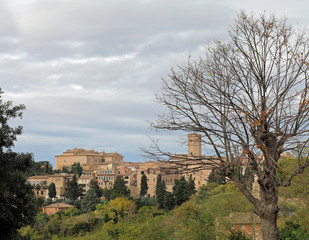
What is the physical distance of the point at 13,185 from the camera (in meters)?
13.6

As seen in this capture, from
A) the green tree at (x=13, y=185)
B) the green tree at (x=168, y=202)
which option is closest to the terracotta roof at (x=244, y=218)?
the green tree at (x=13, y=185)

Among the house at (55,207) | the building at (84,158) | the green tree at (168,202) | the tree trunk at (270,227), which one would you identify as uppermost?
the building at (84,158)

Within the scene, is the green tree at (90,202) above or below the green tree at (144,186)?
below

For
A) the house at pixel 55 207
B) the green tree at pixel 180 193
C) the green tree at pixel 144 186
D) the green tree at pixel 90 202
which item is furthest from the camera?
the green tree at pixel 144 186

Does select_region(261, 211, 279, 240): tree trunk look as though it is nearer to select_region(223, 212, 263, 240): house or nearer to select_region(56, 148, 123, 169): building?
select_region(223, 212, 263, 240): house

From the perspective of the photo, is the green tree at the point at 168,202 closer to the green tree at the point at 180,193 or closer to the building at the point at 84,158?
the green tree at the point at 180,193

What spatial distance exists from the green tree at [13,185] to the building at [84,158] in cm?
10029

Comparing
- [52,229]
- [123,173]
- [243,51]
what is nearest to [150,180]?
[123,173]

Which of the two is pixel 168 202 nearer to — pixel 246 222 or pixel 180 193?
pixel 180 193

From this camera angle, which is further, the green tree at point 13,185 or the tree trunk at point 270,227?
the green tree at point 13,185

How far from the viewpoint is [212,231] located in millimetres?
19250

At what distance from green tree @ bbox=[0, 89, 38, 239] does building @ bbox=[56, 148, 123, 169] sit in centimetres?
10029

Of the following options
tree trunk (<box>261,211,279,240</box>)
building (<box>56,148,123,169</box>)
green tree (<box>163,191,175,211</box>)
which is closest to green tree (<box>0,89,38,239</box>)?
tree trunk (<box>261,211,279,240</box>)

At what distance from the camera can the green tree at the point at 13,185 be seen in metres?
13.3
